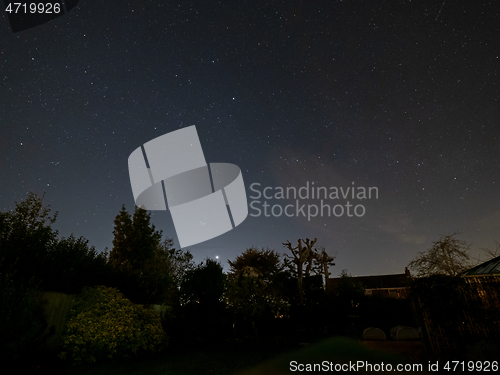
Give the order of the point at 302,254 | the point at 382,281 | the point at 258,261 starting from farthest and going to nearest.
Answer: the point at 382,281, the point at 258,261, the point at 302,254

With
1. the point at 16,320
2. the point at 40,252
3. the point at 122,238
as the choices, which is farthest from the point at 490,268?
the point at 122,238

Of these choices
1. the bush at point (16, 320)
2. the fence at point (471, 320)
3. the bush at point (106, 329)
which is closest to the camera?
the bush at point (16, 320)

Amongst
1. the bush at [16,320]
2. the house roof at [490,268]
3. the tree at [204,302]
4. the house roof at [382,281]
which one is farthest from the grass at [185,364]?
the house roof at [382,281]

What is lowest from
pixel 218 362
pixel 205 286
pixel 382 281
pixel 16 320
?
pixel 218 362

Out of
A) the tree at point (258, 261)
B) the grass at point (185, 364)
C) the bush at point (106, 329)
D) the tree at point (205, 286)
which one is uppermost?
the tree at point (258, 261)

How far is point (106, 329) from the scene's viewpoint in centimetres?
823

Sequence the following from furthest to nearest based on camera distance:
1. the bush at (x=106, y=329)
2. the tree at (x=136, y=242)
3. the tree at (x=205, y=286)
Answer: the tree at (x=136, y=242)
the tree at (x=205, y=286)
the bush at (x=106, y=329)

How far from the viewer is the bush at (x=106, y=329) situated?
7938 millimetres

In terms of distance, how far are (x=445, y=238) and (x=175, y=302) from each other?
884 inches

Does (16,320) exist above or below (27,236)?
below

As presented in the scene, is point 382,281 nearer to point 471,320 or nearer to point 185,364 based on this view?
point 471,320

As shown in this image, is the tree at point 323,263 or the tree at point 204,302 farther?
the tree at point 323,263

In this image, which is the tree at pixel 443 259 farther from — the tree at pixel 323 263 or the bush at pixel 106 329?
the bush at pixel 106 329

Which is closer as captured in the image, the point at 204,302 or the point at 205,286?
the point at 204,302
